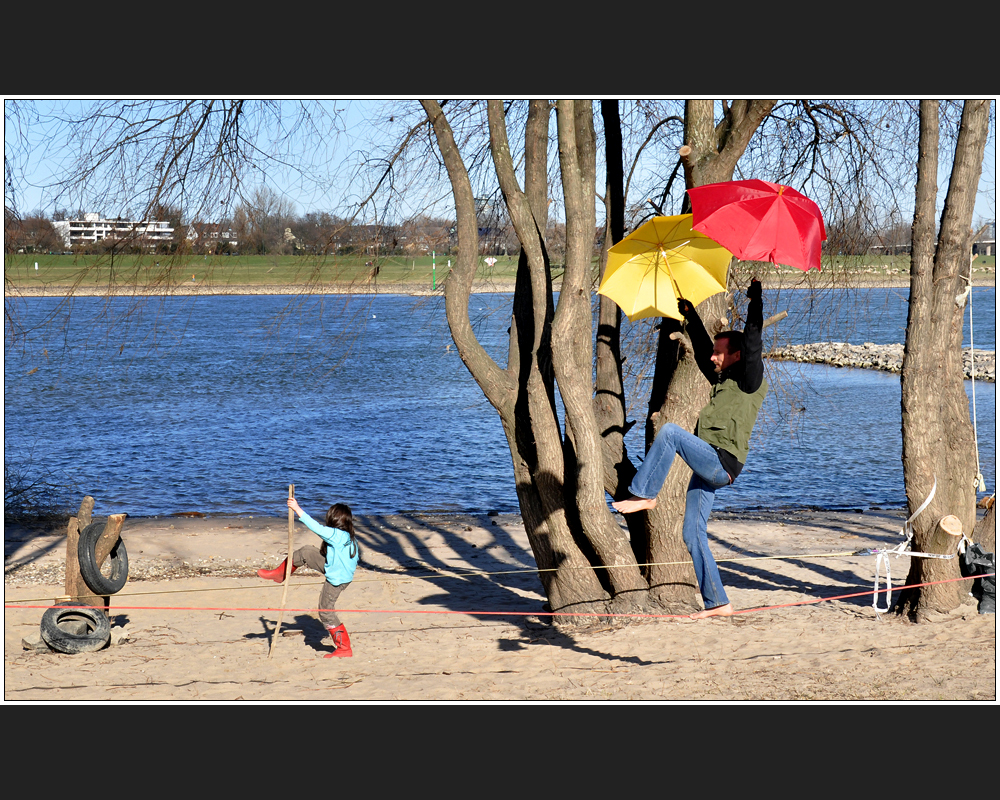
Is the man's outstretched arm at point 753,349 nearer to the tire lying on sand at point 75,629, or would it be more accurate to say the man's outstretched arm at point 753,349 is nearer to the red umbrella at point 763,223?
the red umbrella at point 763,223

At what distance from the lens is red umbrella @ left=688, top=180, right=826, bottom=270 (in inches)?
214

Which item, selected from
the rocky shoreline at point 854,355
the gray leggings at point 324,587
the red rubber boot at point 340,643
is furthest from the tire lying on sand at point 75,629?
the rocky shoreline at point 854,355

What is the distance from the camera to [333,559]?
720 cm

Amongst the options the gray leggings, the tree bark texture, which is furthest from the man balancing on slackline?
the gray leggings

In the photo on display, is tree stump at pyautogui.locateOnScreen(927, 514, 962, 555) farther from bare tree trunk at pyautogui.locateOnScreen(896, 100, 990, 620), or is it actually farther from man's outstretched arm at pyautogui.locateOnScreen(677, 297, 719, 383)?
man's outstretched arm at pyautogui.locateOnScreen(677, 297, 719, 383)

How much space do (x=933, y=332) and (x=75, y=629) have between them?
805cm

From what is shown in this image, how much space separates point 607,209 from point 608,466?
2569 mm

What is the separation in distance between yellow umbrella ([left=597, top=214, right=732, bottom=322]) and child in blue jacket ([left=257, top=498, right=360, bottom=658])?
9.30 feet

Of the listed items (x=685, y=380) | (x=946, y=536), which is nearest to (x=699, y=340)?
(x=685, y=380)

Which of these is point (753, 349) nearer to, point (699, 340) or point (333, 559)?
point (699, 340)

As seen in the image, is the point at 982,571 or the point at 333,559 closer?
the point at 333,559

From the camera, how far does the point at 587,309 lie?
24.4 feet

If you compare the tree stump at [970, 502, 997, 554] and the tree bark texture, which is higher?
the tree bark texture

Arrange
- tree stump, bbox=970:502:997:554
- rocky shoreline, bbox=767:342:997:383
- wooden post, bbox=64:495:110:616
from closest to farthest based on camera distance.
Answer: wooden post, bbox=64:495:110:616, tree stump, bbox=970:502:997:554, rocky shoreline, bbox=767:342:997:383
